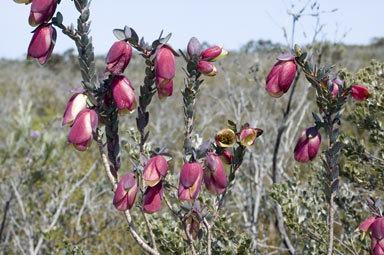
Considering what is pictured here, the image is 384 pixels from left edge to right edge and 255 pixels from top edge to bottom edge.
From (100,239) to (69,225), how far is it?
34 centimetres

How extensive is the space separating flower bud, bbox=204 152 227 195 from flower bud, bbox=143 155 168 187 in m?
0.10

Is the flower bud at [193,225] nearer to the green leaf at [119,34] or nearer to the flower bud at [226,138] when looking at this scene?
the flower bud at [226,138]

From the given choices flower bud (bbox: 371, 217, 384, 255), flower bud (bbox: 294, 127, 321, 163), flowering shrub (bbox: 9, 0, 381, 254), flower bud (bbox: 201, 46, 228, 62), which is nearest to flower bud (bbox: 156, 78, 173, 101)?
flowering shrub (bbox: 9, 0, 381, 254)

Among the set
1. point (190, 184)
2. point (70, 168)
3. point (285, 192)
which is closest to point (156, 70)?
point (190, 184)

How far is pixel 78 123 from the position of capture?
2.68 ft

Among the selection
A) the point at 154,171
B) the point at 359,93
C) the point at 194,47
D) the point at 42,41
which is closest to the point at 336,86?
the point at 359,93

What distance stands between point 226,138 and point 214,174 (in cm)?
10

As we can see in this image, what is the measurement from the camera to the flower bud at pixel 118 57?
81 cm

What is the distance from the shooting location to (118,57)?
0.81 meters

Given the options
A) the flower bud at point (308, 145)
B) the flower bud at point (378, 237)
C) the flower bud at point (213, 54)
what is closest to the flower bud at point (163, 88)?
the flower bud at point (213, 54)

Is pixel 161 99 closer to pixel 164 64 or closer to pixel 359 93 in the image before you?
pixel 164 64

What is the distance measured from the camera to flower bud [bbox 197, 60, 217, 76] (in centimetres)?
87

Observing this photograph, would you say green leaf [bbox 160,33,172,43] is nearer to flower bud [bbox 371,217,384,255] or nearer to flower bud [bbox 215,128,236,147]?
flower bud [bbox 215,128,236,147]

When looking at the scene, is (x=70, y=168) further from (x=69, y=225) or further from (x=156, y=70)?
(x=156, y=70)
